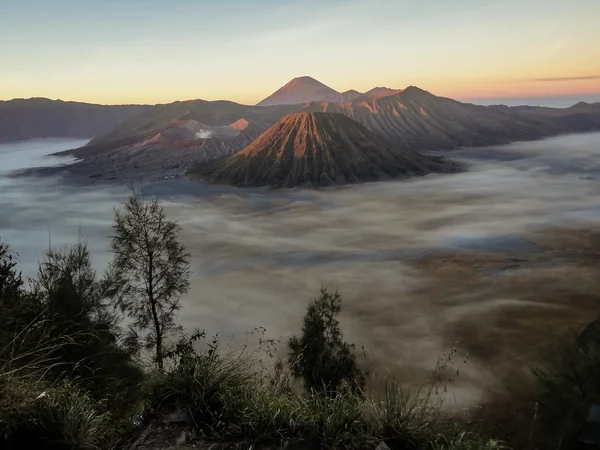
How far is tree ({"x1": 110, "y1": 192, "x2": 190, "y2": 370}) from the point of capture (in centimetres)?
2088

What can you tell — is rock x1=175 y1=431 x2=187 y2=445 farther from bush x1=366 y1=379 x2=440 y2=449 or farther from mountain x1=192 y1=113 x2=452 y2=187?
mountain x1=192 y1=113 x2=452 y2=187

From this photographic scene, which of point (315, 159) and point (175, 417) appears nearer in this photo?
point (175, 417)

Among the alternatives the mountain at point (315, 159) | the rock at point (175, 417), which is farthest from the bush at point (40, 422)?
the mountain at point (315, 159)

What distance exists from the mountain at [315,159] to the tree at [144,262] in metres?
116

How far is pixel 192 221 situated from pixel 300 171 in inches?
1648

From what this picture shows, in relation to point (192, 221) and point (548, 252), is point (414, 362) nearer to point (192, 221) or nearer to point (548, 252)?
point (548, 252)

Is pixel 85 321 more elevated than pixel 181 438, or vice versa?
pixel 181 438

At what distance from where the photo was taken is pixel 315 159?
14300 cm

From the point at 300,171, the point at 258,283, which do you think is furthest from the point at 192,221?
the point at 258,283

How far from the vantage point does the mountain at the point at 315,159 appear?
14025 cm

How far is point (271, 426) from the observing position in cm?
430

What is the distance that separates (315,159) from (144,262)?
12431cm

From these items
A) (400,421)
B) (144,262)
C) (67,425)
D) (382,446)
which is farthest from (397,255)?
(67,425)

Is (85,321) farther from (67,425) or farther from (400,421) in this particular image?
(400,421)
